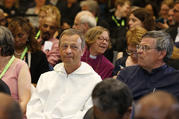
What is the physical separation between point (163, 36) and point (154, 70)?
0.34 metres

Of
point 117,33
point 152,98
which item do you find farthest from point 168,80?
point 117,33

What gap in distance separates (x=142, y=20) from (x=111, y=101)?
3260 mm

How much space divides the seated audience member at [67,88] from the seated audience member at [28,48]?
861 millimetres

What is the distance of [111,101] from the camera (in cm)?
226

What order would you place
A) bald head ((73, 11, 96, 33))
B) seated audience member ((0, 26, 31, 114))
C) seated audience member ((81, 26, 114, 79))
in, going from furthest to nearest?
bald head ((73, 11, 96, 33))
seated audience member ((81, 26, 114, 79))
seated audience member ((0, 26, 31, 114))

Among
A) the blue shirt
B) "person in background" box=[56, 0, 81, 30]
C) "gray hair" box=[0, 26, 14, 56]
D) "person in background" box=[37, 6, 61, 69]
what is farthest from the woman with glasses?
"person in background" box=[56, 0, 81, 30]

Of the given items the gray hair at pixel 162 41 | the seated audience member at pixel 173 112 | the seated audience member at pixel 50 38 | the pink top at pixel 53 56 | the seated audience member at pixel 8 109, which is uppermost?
the seated audience member at pixel 8 109

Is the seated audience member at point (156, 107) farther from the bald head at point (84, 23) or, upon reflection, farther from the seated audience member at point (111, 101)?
the bald head at point (84, 23)

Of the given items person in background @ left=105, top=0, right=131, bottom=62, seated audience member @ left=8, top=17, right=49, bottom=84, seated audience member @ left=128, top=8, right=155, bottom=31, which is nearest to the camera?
seated audience member @ left=8, top=17, right=49, bottom=84

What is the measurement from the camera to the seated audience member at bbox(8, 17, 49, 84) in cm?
443

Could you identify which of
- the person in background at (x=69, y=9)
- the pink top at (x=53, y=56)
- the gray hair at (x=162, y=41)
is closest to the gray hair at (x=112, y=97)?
the gray hair at (x=162, y=41)

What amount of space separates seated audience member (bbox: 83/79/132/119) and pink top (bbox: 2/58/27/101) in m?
1.48

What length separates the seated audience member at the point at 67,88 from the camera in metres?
3.40

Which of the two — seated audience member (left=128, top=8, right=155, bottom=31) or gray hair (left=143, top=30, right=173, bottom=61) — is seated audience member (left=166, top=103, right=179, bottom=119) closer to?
gray hair (left=143, top=30, right=173, bottom=61)
